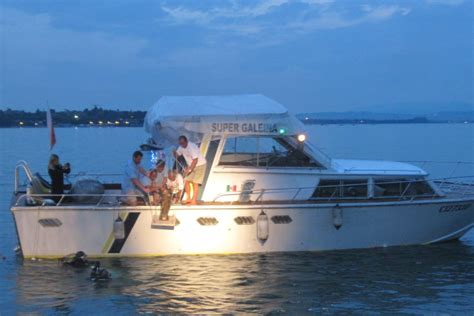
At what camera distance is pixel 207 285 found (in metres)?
11.9

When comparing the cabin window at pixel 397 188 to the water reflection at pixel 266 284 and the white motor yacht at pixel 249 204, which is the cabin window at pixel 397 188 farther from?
the water reflection at pixel 266 284

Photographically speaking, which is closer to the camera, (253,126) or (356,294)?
(356,294)

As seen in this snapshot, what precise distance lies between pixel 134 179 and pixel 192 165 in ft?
3.93

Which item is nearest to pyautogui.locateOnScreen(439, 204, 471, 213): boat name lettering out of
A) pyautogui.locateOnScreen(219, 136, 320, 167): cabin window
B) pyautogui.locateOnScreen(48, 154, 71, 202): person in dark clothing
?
pyautogui.locateOnScreen(219, 136, 320, 167): cabin window

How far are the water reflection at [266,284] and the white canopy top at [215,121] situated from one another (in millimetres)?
2488

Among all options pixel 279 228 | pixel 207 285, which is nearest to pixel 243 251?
pixel 279 228

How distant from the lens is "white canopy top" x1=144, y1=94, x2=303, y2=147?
13586mm

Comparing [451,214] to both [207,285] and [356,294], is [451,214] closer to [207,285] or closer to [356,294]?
[356,294]

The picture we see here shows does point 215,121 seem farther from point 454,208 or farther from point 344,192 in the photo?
point 454,208

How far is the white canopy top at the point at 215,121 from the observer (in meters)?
13.6

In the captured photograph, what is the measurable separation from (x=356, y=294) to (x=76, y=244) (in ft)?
17.7

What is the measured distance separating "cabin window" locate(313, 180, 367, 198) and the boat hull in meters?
0.57

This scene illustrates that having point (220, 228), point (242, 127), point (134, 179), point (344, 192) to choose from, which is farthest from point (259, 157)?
point (134, 179)

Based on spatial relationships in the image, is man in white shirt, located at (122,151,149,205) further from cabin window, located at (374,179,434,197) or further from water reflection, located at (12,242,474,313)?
cabin window, located at (374,179,434,197)
